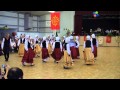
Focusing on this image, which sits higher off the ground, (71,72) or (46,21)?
(46,21)

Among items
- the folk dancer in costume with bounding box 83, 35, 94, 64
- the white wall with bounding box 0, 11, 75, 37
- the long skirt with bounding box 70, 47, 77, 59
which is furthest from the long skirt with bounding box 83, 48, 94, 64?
the white wall with bounding box 0, 11, 75, 37

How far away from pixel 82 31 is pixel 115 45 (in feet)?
11.3

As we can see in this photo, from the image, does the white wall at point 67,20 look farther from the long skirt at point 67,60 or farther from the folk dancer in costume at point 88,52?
the long skirt at point 67,60

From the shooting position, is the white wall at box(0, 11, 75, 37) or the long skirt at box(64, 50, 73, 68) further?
the white wall at box(0, 11, 75, 37)

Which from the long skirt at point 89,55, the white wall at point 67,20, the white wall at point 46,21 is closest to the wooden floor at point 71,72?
the long skirt at point 89,55

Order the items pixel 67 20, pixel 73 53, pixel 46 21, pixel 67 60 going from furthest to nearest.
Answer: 1. pixel 46 21
2. pixel 67 20
3. pixel 73 53
4. pixel 67 60

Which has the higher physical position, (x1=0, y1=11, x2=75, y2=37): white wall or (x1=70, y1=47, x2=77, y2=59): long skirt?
(x1=0, y1=11, x2=75, y2=37): white wall

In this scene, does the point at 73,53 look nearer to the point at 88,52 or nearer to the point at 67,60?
the point at 88,52

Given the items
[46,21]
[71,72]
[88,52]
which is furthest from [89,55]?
[46,21]

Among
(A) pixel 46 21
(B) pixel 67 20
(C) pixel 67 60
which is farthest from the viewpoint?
(A) pixel 46 21

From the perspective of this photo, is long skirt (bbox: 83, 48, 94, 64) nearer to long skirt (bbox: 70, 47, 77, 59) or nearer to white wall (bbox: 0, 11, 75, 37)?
long skirt (bbox: 70, 47, 77, 59)
